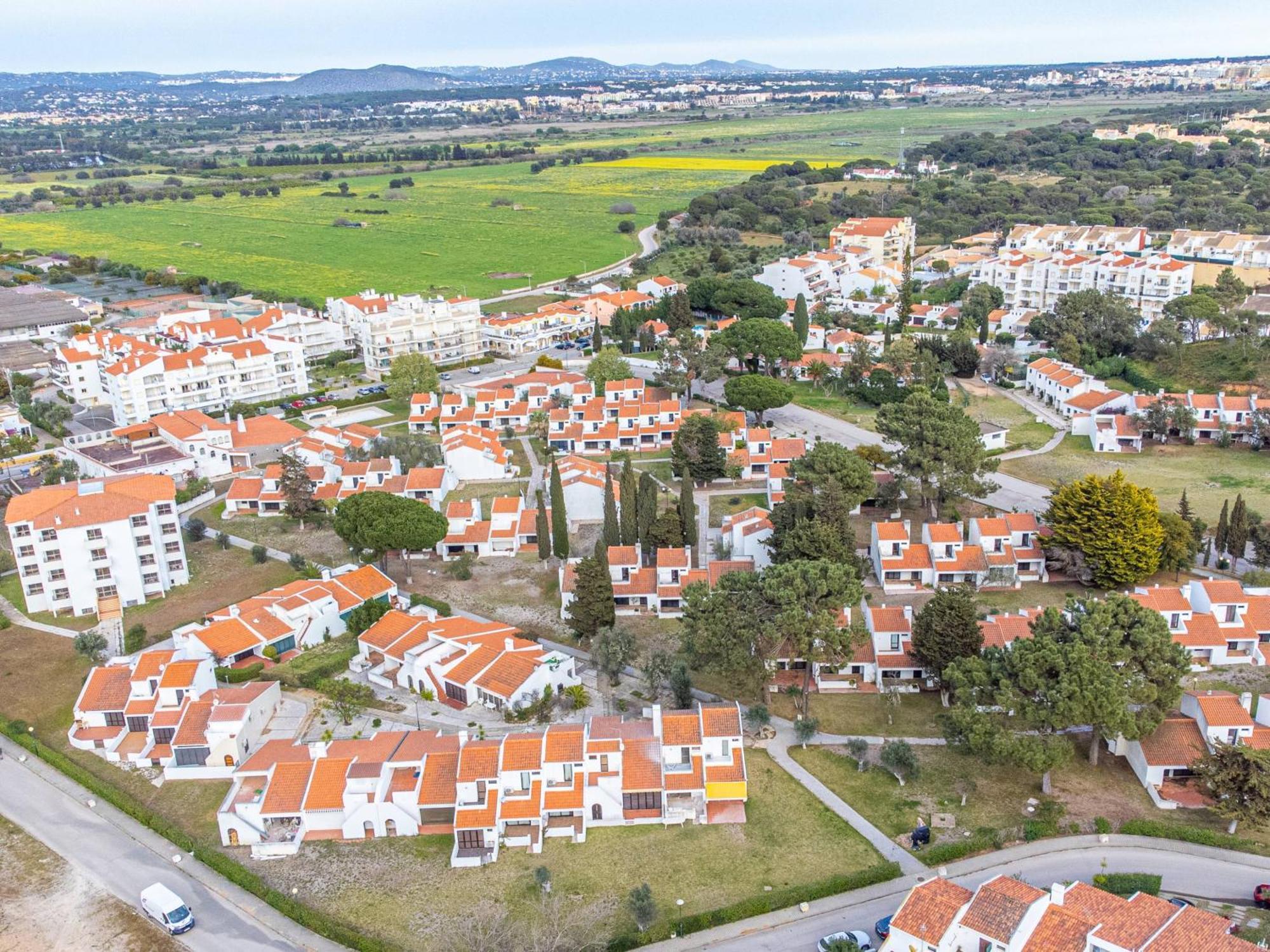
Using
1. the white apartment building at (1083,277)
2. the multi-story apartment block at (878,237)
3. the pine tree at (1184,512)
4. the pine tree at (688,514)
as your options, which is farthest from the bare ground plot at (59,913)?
the multi-story apartment block at (878,237)

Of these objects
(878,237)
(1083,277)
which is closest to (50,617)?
(1083,277)

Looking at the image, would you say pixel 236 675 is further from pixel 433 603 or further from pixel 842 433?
pixel 842 433

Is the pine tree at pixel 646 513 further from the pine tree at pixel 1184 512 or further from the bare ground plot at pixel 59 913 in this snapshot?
the bare ground plot at pixel 59 913

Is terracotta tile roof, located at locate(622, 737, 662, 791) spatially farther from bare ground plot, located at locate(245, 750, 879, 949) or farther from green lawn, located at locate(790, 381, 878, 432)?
green lawn, located at locate(790, 381, 878, 432)

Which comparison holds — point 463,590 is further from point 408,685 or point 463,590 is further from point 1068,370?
point 1068,370

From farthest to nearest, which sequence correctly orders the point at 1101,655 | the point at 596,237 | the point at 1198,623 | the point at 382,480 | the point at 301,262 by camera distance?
the point at 596,237
the point at 301,262
the point at 382,480
the point at 1198,623
the point at 1101,655

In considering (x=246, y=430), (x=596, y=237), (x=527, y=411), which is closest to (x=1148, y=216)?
(x=596, y=237)
